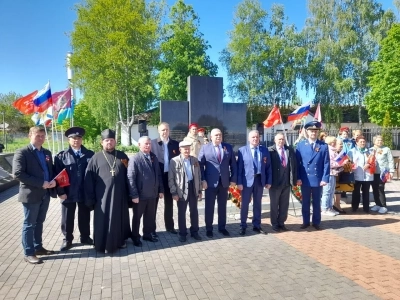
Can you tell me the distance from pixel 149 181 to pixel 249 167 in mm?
1857

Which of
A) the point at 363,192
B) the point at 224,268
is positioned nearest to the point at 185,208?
the point at 224,268

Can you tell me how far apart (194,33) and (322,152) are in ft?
100

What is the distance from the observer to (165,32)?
34.0 metres

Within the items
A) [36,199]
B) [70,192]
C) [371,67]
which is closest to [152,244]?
[70,192]

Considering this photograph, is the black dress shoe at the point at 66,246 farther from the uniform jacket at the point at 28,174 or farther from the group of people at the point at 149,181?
the uniform jacket at the point at 28,174

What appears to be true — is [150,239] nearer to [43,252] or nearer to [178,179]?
[178,179]

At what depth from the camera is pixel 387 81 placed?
29969 millimetres

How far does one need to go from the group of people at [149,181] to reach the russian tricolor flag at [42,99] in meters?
Answer: 6.06

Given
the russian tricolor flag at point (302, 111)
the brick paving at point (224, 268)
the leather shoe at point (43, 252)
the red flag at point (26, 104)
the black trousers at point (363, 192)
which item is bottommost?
the brick paving at point (224, 268)

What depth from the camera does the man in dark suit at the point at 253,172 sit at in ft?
20.0

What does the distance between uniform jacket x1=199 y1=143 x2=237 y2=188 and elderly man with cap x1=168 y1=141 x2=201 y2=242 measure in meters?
0.21

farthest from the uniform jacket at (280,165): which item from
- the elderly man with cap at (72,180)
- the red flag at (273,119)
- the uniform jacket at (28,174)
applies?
the red flag at (273,119)

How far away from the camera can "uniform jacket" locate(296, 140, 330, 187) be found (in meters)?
6.38

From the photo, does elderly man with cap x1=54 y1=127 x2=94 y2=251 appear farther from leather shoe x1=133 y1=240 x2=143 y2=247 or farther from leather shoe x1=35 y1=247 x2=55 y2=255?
leather shoe x1=133 y1=240 x2=143 y2=247
